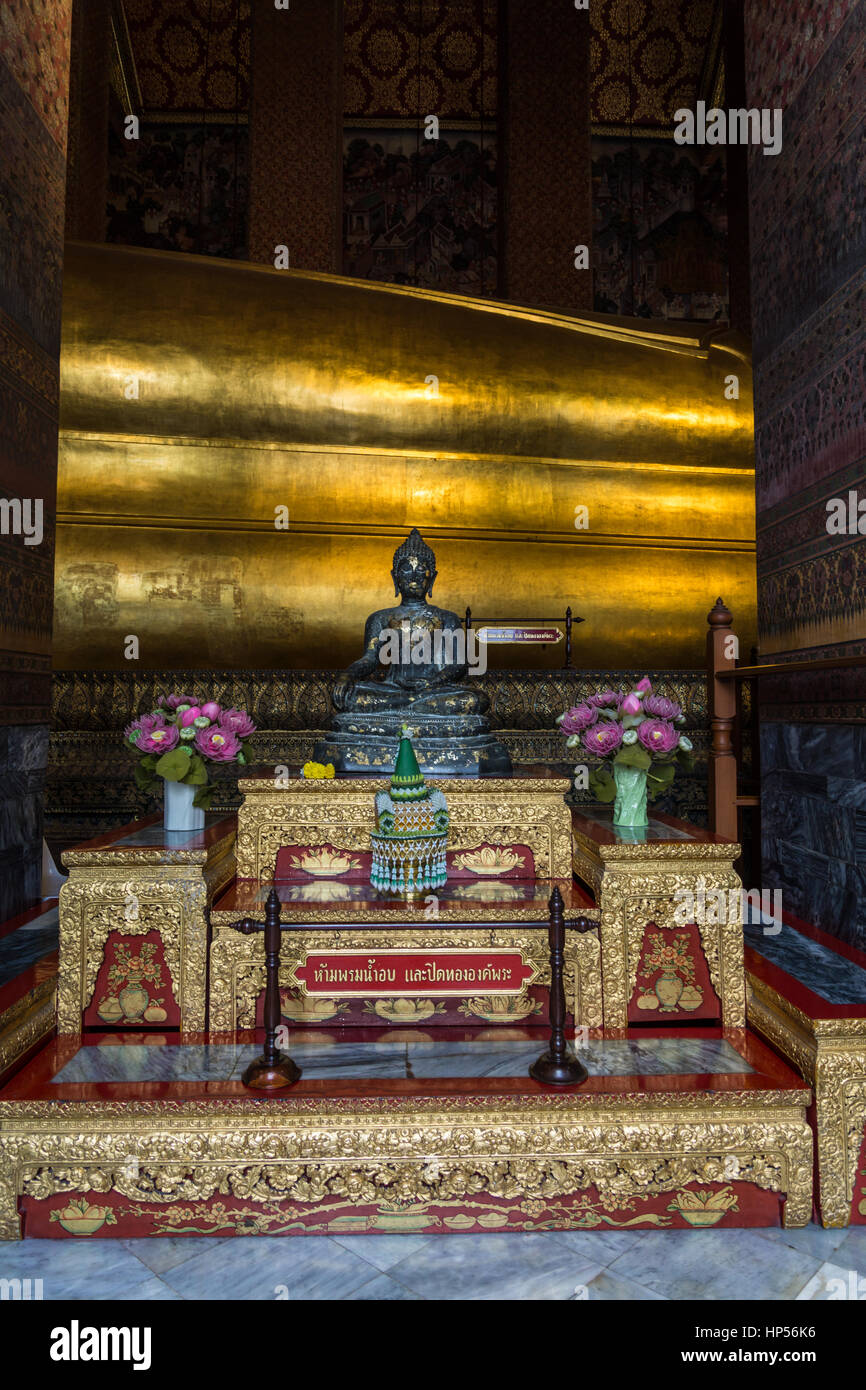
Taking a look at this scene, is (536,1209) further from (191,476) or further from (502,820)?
(191,476)

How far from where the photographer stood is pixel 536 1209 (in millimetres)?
1800

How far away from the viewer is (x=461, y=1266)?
165 centimetres

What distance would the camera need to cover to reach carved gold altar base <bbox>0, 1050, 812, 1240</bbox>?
1.78m

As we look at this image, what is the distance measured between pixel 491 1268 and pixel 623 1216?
1.05 feet

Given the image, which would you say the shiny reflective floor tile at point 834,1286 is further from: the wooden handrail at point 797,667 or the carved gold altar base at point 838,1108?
the wooden handrail at point 797,667

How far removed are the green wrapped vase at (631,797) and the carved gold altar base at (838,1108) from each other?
89 centimetres

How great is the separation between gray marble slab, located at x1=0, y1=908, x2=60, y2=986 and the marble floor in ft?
2.72

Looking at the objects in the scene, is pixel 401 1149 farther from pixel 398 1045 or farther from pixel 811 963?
pixel 811 963

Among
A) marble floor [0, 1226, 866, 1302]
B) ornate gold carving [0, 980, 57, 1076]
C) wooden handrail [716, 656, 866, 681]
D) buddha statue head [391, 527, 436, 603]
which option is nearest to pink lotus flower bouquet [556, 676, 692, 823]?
wooden handrail [716, 656, 866, 681]

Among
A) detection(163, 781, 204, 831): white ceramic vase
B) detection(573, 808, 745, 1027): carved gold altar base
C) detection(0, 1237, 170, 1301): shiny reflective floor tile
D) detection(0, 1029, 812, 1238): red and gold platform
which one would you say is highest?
detection(163, 781, 204, 831): white ceramic vase

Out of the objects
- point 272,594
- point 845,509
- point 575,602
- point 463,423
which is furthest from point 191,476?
point 845,509

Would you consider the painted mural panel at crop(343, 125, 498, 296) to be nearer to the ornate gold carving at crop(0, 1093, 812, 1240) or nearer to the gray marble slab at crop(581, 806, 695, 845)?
the gray marble slab at crop(581, 806, 695, 845)

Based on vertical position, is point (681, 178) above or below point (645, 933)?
above

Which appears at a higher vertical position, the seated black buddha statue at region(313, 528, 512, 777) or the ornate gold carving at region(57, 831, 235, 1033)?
the seated black buddha statue at region(313, 528, 512, 777)
